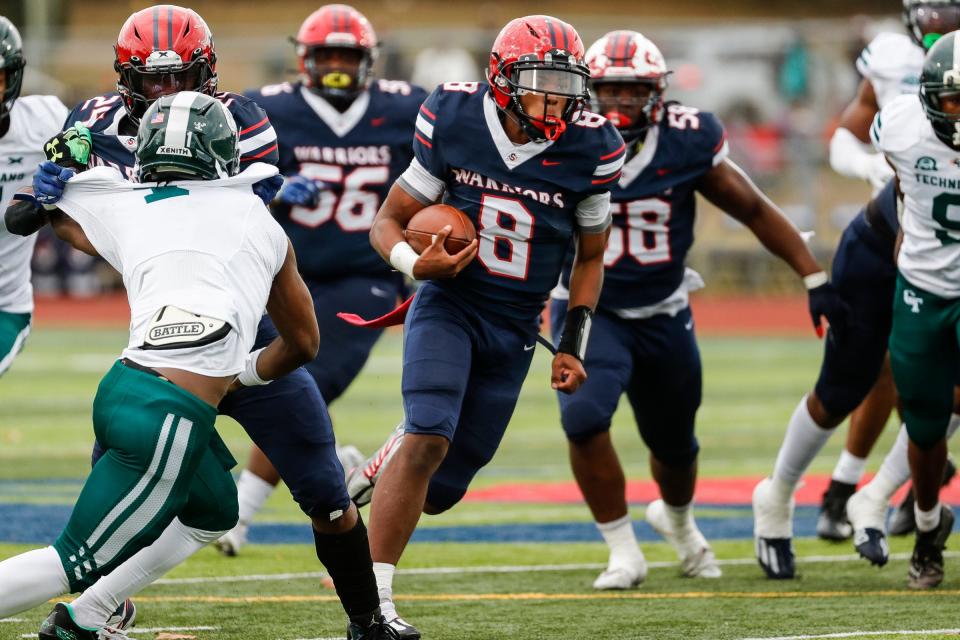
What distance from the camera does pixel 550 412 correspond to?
12.2m

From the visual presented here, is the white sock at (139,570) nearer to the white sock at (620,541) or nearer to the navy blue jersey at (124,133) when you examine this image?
the navy blue jersey at (124,133)

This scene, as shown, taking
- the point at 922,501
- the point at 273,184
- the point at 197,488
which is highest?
the point at 273,184

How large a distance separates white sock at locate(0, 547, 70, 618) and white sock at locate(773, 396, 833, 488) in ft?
11.2

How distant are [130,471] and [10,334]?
1.95 m

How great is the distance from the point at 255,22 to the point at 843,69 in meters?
9.62

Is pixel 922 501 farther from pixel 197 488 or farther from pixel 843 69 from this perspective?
pixel 843 69

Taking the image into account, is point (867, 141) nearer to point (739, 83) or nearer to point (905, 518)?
point (905, 518)

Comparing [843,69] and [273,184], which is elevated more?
[273,184]

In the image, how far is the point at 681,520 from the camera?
249 inches

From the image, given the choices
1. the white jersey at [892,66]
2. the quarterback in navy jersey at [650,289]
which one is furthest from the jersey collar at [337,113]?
the white jersey at [892,66]

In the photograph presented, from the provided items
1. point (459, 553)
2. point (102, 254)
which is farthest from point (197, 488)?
point (459, 553)

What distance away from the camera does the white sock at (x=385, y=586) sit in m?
4.62

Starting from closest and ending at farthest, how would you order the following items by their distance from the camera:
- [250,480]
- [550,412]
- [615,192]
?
[615,192]
[250,480]
[550,412]

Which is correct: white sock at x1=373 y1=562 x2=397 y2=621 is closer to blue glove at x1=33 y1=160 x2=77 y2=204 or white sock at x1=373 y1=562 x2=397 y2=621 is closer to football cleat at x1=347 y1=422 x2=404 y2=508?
football cleat at x1=347 y1=422 x2=404 y2=508
